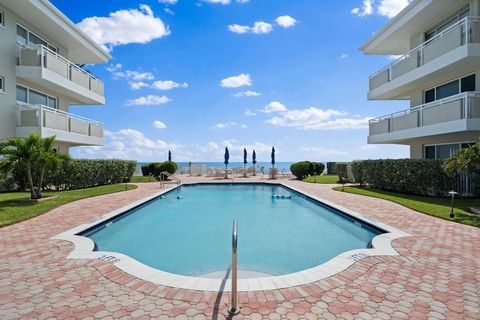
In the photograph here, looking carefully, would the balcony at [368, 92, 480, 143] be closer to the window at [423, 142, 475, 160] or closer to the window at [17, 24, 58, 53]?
the window at [423, 142, 475, 160]

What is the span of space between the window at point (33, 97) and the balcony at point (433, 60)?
21.7m

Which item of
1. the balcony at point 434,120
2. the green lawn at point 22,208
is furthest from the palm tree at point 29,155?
the balcony at point 434,120

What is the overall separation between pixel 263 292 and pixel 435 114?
14.2 metres

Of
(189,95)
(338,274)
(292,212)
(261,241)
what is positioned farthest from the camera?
(189,95)

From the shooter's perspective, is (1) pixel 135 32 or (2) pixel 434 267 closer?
(2) pixel 434 267

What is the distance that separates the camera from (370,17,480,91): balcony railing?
1255cm

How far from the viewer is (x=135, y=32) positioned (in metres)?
18.1

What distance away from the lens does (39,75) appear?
15477mm

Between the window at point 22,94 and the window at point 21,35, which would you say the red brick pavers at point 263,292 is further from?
the window at point 21,35

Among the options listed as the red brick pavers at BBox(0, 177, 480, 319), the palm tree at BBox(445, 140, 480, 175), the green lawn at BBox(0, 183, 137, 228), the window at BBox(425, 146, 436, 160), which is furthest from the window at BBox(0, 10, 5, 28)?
the window at BBox(425, 146, 436, 160)

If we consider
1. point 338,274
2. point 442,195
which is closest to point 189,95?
point 442,195

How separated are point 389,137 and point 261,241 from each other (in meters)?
13.5

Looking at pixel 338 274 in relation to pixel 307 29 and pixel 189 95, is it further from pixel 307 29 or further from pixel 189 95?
pixel 189 95

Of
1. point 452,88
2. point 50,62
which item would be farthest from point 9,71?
point 452,88
